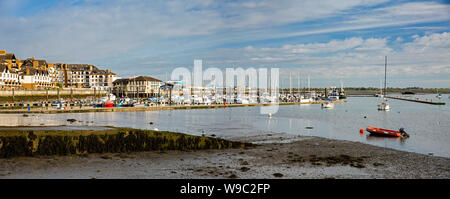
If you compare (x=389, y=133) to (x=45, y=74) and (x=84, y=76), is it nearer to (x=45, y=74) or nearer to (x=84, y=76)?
(x=45, y=74)

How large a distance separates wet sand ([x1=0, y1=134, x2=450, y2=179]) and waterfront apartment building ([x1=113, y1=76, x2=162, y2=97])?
16188 centimetres

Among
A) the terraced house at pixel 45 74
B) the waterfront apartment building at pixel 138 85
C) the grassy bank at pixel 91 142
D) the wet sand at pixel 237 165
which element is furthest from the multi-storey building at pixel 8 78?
the wet sand at pixel 237 165

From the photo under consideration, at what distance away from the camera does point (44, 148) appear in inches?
883

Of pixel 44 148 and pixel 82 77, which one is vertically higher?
pixel 82 77

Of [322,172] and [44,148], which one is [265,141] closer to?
[322,172]

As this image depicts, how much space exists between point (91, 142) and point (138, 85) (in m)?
162

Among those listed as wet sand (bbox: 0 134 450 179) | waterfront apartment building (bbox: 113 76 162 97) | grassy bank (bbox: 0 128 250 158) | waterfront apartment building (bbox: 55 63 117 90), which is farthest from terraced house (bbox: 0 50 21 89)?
wet sand (bbox: 0 134 450 179)

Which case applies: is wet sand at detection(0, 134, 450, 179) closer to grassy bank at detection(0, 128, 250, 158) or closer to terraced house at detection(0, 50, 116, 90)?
grassy bank at detection(0, 128, 250, 158)

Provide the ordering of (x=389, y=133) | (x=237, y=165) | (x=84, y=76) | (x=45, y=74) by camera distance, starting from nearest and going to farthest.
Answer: (x=237, y=165)
(x=389, y=133)
(x=45, y=74)
(x=84, y=76)

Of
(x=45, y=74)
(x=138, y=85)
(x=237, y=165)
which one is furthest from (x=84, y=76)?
(x=237, y=165)

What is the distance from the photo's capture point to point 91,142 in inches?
941

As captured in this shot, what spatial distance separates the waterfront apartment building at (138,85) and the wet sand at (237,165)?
162 metres
